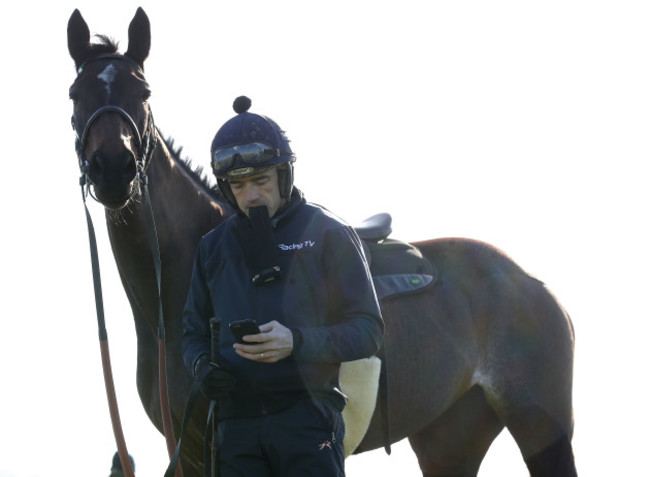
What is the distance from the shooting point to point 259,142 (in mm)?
3672

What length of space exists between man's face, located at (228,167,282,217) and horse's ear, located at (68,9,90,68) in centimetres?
190

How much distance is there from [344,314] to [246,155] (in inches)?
29.4

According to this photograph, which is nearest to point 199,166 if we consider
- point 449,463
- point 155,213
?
point 155,213

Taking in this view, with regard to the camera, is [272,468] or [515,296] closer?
[272,468]

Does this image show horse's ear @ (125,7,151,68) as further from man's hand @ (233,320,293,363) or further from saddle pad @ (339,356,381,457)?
man's hand @ (233,320,293,363)

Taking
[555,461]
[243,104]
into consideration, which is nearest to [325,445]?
[243,104]

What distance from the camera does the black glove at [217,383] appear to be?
3.41m

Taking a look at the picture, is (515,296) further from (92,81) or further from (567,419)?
(92,81)

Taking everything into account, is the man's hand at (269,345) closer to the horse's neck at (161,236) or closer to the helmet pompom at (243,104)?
the helmet pompom at (243,104)

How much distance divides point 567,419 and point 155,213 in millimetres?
3184

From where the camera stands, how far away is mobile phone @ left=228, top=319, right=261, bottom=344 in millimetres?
3275

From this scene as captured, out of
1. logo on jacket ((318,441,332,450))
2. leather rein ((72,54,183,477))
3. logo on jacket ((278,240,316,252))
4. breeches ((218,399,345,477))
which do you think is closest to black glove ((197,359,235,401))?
breeches ((218,399,345,477))

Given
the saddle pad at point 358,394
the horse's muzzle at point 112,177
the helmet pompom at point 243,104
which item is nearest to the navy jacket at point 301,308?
the helmet pompom at point 243,104

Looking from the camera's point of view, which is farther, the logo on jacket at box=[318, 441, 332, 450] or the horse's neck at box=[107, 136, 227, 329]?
the horse's neck at box=[107, 136, 227, 329]
